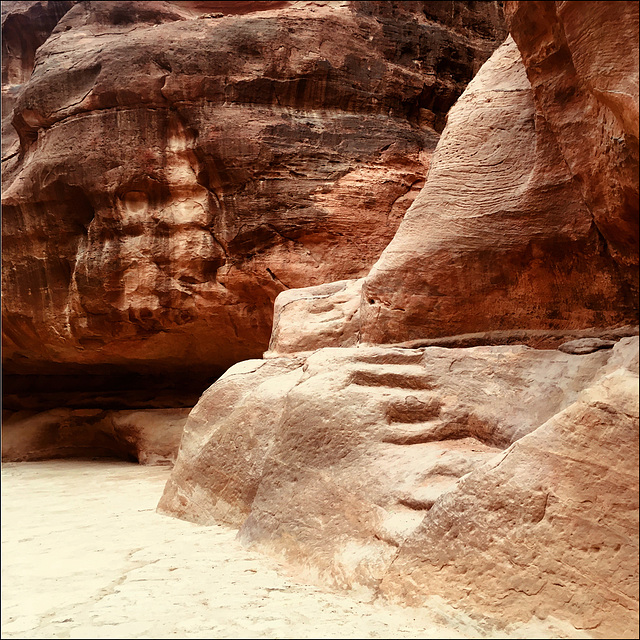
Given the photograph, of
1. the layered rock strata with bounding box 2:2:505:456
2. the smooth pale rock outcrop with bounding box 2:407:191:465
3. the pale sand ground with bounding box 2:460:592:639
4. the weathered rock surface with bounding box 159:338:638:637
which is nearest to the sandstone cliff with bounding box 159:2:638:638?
the weathered rock surface with bounding box 159:338:638:637

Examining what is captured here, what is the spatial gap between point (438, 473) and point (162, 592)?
981 millimetres

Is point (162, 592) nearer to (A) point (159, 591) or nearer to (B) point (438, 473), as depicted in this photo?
(A) point (159, 591)

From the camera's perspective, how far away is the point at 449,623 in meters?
1.77

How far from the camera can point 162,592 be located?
2.06 metres

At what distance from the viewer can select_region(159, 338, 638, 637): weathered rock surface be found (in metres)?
1.74

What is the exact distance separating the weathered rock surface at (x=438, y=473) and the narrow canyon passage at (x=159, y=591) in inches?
5.0

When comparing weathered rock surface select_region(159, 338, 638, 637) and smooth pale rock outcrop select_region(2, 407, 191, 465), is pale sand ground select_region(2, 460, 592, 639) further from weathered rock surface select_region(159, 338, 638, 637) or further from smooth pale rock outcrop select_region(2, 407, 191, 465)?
smooth pale rock outcrop select_region(2, 407, 191, 465)

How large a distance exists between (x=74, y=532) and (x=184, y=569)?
1023 mm

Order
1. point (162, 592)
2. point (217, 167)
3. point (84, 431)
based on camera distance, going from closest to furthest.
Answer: point (162, 592)
point (217, 167)
point (84, 431)

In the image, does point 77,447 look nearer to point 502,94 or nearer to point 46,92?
point 46,92

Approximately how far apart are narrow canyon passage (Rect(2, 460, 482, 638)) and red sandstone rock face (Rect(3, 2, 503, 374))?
3.11 metres

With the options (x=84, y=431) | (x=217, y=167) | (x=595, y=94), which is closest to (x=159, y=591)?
A: (x=595, y=94)

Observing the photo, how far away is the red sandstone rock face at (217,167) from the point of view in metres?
6.11

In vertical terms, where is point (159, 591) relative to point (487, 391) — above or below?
below
